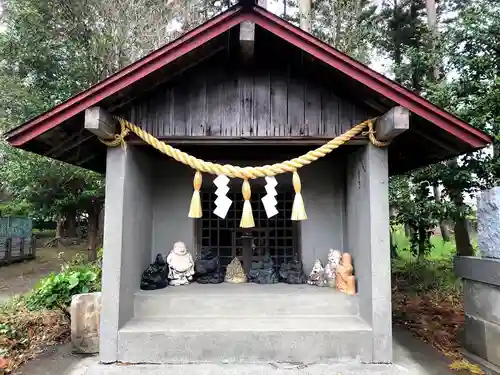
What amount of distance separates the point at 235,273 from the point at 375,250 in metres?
2.45

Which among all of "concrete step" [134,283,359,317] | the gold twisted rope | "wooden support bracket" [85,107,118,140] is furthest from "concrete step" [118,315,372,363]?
"wooden support bracket" [85,107,118,140]

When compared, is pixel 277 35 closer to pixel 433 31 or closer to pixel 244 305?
pixel 244 305

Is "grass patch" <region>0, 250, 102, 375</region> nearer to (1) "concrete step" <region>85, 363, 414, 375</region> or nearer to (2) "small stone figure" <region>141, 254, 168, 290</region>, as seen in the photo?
(1) "concrete step" <region>85, 363, 414, 375</region>

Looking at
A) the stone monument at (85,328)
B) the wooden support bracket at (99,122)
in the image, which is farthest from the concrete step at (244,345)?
the wooden support bracket at (99,122)

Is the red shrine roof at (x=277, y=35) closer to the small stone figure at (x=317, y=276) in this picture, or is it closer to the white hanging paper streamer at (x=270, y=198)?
the white hanging paper streamer at (x=270, y=198)

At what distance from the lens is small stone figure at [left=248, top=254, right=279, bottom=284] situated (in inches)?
234

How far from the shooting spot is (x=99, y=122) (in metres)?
4.23

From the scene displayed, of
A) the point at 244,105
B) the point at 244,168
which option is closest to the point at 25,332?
the point at 244,168

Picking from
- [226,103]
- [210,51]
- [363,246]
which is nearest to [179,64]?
[210,51]

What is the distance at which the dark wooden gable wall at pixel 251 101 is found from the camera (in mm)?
4750

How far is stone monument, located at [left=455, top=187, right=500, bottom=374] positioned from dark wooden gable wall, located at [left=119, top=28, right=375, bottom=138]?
1879 mm

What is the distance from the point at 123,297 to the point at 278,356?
6.79 feet

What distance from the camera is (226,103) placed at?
481 centimetres

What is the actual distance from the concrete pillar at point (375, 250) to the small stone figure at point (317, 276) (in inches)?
30.5
